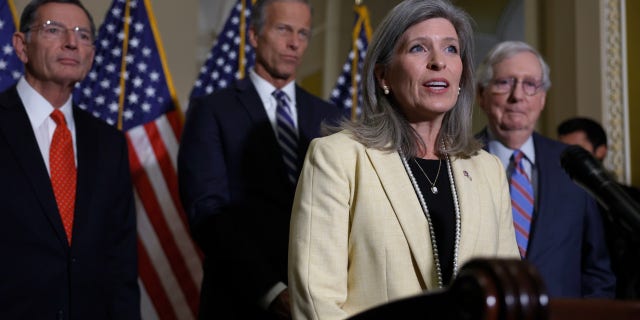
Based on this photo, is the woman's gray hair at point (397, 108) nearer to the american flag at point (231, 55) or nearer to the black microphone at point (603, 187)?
the black microphone at point (603, 187)

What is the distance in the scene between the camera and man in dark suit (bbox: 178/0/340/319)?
2766mm

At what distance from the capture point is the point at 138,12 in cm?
451

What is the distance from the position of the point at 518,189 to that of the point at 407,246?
4.26 feet

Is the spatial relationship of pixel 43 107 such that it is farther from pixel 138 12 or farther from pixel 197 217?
pixel 138 12

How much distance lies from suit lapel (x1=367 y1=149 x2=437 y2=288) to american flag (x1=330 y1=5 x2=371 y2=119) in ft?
9.68

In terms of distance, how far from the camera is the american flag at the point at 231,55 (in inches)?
187

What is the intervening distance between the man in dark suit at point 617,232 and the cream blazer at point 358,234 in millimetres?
423

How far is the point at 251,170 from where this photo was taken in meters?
3.01

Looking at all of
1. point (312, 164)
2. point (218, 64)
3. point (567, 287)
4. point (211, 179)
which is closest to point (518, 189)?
point (567, 287)

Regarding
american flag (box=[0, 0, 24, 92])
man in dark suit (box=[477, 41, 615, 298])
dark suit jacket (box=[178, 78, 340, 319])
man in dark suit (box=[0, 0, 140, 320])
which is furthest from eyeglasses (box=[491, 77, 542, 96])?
american flag (box=[0, 0, 24, 92])

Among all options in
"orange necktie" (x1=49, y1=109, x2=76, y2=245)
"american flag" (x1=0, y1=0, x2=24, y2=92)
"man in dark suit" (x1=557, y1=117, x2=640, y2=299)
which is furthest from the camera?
"american flag" (x1=0, y1=0, x2=24, y2=92)

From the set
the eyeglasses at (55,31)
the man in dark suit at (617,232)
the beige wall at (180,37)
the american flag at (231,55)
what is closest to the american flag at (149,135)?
the american flag at (231,55)

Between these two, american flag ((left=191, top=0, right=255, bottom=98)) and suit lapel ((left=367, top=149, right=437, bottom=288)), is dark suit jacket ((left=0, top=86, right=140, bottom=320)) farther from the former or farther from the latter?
american flag ((left=191, top=0, right=255, bottom=98))

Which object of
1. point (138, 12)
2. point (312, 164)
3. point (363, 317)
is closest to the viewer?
point (363, 317)
